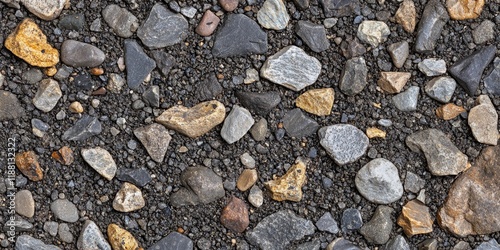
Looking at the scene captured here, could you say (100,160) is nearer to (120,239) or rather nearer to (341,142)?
(120,239)

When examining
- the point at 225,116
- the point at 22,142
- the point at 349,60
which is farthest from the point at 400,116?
the point at 22,142

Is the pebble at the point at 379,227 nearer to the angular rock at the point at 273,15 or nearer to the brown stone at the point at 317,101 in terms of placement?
the brown stone at the point at 317,101

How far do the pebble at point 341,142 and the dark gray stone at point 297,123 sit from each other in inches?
1.6

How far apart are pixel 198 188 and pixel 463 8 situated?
776 mm

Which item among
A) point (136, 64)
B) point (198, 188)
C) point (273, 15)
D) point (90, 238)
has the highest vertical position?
point (273, 15)

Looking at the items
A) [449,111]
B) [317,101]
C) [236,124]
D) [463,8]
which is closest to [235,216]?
[236,124]

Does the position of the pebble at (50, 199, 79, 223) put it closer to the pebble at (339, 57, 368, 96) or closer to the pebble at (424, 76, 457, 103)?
the pebble at (339, 57, 368, 96)

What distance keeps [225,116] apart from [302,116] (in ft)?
0.60

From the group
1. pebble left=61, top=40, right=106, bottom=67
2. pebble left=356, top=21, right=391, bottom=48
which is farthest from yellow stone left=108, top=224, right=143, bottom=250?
pebble left=356, top=21, right=391, bottom=48

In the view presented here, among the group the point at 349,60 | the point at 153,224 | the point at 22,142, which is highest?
the point at 349,60

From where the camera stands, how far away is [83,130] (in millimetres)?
1640

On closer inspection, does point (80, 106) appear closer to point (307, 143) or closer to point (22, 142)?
point (22, 142)

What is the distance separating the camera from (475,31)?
1.72 m

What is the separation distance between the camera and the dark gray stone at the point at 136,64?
1.66 m
